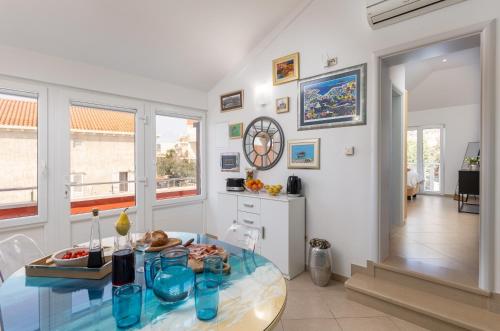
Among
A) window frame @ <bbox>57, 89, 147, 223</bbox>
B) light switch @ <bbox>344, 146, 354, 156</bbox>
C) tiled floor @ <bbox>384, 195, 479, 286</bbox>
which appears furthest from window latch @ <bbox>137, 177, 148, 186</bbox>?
tiled floor @ <bbox>384, 195, 479, 286</bbox>

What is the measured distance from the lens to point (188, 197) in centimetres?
407

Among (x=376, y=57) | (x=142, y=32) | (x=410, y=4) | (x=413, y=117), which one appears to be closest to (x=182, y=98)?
(x=142, y=32)

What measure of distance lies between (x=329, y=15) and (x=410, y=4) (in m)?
0.86

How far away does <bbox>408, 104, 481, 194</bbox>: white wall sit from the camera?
6324 mm

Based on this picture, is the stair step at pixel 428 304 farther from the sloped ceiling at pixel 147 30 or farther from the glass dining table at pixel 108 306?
the sloped ceiling at pixel 147 30

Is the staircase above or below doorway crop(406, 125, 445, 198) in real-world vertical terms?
below

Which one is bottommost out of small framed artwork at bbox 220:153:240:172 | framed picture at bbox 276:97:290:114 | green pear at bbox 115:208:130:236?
green pear at bbox 115:208:130:236

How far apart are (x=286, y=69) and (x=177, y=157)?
2.14 meters

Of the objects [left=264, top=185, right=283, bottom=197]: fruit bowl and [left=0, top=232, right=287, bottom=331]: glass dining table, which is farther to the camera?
[left=264, top=185, right=283, bottom=197]: fruit bowl

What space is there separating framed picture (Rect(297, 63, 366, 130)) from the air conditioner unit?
421mm

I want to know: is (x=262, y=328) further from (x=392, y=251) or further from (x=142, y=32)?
(x=142, y=32)

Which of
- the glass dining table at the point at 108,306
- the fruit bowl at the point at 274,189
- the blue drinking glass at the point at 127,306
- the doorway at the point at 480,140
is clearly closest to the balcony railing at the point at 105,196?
Answer: the fruit bowl at the point at 274,189

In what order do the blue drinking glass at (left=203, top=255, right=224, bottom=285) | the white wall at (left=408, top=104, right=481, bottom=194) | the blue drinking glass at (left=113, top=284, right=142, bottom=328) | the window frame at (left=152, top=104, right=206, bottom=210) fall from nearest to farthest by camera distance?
the blue drinking glass at (left=113, top=284, right=142, bottom=328) < the blue drinking glass at (left=203, top=255, right=224, bottom=285) < the window frame at (left=152, top=104, right=206, bottom=210) < the white wall at (left=408, top=104, right=481, bottom=194)

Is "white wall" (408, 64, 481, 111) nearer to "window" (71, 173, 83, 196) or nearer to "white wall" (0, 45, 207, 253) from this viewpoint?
"white wall" (0, 45, 207, 253)
